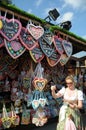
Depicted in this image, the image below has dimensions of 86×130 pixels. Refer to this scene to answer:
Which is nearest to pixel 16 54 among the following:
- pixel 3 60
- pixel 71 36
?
pixel 3 60

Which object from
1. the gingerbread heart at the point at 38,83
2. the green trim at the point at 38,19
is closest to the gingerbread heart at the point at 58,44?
the green trim at the point at 38,19

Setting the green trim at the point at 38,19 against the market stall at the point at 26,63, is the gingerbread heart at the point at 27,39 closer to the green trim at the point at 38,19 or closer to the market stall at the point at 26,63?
the market stall at the point at 26,63

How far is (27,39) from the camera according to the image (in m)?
6.36

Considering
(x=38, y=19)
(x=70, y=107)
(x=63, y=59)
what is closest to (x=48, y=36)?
(x=38, y=19)

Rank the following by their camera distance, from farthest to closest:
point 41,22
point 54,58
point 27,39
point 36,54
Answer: point 54,58, point 41,22, point 36,54, point 27,39

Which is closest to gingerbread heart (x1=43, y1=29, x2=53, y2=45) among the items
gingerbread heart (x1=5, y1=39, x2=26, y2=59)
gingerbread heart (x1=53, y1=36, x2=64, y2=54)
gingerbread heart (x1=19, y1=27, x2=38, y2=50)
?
gingerbread heart (x1=53, y1=36, x2=64, y2=54)

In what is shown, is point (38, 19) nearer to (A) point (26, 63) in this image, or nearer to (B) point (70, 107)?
(A) point (26, 63)

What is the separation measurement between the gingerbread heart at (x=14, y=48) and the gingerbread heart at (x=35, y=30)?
0.40m

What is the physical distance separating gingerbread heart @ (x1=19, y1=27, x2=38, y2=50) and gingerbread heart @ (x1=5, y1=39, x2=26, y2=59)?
0.09m

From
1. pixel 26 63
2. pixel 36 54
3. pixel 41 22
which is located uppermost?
pixel 41 22

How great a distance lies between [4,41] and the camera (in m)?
5.77

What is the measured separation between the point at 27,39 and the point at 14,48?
1.47 ft

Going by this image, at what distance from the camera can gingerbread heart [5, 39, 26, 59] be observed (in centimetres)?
592

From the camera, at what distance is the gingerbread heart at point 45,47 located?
267 inches
